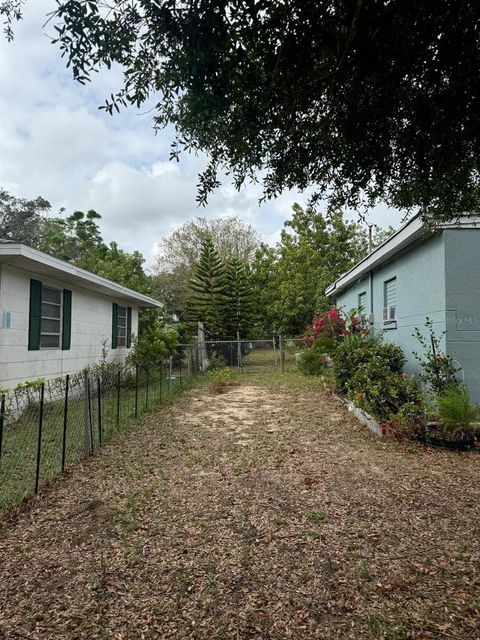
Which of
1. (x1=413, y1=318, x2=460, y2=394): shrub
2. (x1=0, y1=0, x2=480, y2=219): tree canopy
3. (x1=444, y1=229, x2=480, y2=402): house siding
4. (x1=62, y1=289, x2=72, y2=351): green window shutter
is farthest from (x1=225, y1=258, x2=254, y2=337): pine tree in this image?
(x1=0, y1=0, x2=480, y2=219): tree canopy

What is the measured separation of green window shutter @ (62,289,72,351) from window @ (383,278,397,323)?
23.9ft

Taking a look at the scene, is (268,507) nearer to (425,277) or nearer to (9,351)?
(425,277)

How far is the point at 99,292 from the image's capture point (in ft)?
36.3

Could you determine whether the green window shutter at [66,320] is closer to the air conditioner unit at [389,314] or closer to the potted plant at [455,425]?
the air conditioner unit at [389,314]

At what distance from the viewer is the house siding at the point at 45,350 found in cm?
705

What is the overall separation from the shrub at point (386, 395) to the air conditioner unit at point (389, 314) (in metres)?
2.19

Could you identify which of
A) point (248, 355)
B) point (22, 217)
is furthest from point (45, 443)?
point (22, 217)

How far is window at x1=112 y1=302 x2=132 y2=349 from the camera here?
12366mm

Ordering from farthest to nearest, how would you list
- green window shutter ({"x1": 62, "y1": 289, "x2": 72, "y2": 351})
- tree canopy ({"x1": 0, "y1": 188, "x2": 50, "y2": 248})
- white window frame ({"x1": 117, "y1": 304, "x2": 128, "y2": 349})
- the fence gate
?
1. tree canopy ({"x1": 0, "y1": 188, "x2": 50, "y2": 248})
2. the fence gate
3. white window frame ({"x1": 117, "y1": 304, "x2": 128, "y2": 349})
4. green window shutter ({"x1": 62, "y1": 289, "x2": 72, "y2": 351})

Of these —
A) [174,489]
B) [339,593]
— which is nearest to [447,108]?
[339,593]

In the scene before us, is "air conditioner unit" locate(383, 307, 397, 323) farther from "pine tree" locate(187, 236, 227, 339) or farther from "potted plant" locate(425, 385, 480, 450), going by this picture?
"pine tree" locate(187, 236, 227, 339)

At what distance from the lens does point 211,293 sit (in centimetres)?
1809

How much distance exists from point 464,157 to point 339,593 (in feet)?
10.4

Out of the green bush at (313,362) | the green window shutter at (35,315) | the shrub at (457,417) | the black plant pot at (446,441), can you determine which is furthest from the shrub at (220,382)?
the shrub at (457,417)
